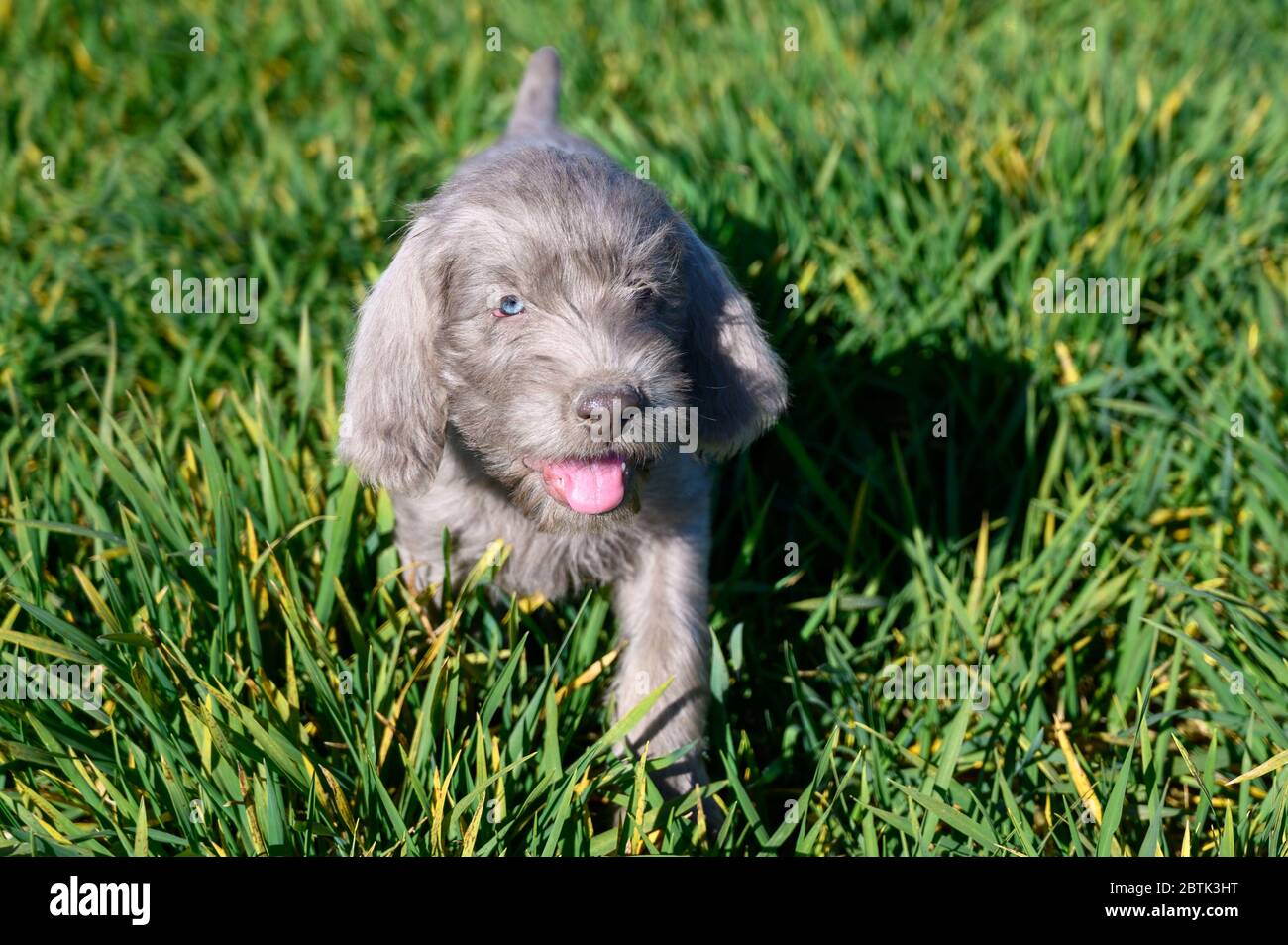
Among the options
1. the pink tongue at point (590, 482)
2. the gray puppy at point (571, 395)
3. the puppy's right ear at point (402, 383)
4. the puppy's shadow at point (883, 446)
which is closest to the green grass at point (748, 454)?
the puppy's shadow at point (883, 446)

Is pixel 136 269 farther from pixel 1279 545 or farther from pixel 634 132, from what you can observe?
pixel 1279 545

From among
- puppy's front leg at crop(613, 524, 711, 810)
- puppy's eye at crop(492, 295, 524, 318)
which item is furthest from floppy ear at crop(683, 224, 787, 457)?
puppy's eye at crop(492, 295, 524, 318)

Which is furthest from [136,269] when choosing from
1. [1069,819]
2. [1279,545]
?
[1279,545]

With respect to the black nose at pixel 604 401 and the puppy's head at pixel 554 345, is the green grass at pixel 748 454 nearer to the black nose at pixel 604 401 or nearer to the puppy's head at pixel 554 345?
the puppy's head at pixel 554 345

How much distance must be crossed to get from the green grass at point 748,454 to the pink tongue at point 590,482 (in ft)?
1.34

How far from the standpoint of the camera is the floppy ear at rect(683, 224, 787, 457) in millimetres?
2793

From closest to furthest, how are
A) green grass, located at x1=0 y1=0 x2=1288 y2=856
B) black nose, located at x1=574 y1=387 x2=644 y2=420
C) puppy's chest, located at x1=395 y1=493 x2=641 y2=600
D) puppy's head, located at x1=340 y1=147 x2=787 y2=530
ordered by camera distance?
1. black nose, located at x1=574 y1=387 x2=644 y2=420
2. puppy's head, located at x1=340 y1=147 x2=787 y2=530
3. green grass, located at x1=0 y1=0 x2=1288 y2=856
4. puppy's chest, located at x1=395 y1=493 x2=641 y2=600

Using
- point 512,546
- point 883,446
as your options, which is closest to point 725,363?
point 512,546

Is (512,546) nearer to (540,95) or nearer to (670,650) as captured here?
(670,650)

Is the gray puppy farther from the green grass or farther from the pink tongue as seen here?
the green grass

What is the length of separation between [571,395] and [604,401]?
9 cm

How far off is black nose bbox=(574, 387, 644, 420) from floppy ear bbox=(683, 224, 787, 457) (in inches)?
19.9

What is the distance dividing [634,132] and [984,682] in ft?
9.27

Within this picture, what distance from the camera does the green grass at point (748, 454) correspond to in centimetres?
249
